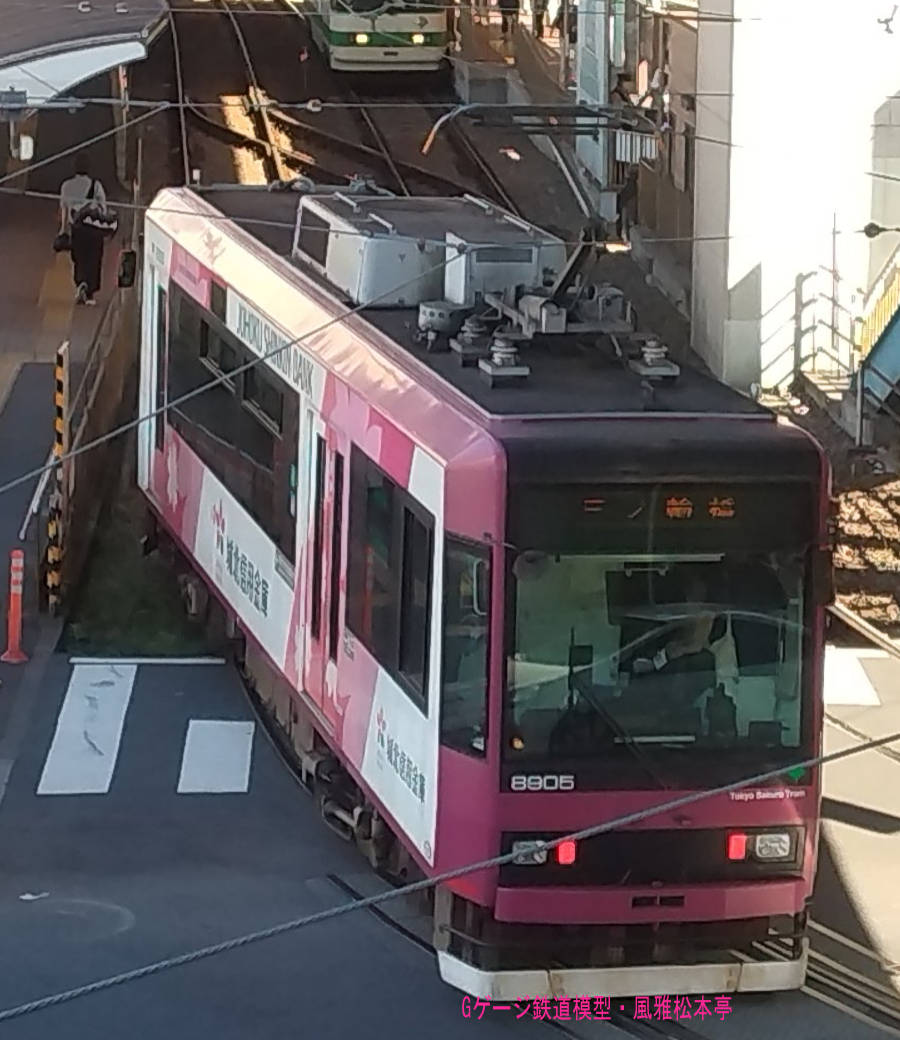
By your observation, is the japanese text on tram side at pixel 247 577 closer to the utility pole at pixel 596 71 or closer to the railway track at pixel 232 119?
the railway track at pixel 232 119

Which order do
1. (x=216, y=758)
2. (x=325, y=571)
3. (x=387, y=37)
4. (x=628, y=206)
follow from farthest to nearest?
(x=387, y=37)
(x=628, y=206)
(x=216, y=758)
(x=325, y=571)

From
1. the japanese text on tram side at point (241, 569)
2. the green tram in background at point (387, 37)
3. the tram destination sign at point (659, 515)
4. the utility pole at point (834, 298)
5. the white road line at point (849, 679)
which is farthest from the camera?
the green tram in background at point (387, 37)

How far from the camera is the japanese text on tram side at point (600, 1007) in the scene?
1051 centimetres

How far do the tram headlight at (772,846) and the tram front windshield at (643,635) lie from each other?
14.4 inches

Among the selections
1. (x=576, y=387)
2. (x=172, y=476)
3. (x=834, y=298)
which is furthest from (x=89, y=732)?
(x=834, y=298)

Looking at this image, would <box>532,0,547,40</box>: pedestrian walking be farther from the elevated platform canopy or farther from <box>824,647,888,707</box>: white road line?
<box>824,647,888,707</box>: white road line

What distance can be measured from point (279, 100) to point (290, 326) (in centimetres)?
2548

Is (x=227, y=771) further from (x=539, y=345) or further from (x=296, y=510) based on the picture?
(x=539, y=345)

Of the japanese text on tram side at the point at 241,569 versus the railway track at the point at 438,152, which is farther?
the railway track at the point at 438,152

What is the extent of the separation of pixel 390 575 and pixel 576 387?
1.29 meters

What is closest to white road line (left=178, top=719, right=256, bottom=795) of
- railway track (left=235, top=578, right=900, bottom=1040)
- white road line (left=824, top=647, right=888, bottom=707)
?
railway track (left=235, top=578, right=900, bottom=1040)

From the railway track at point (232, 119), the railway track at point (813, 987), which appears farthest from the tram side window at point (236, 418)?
the railway track at point (232, 119)

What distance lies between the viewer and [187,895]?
40.2 ft

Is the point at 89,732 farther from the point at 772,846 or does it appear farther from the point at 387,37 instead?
the point at 387,37
